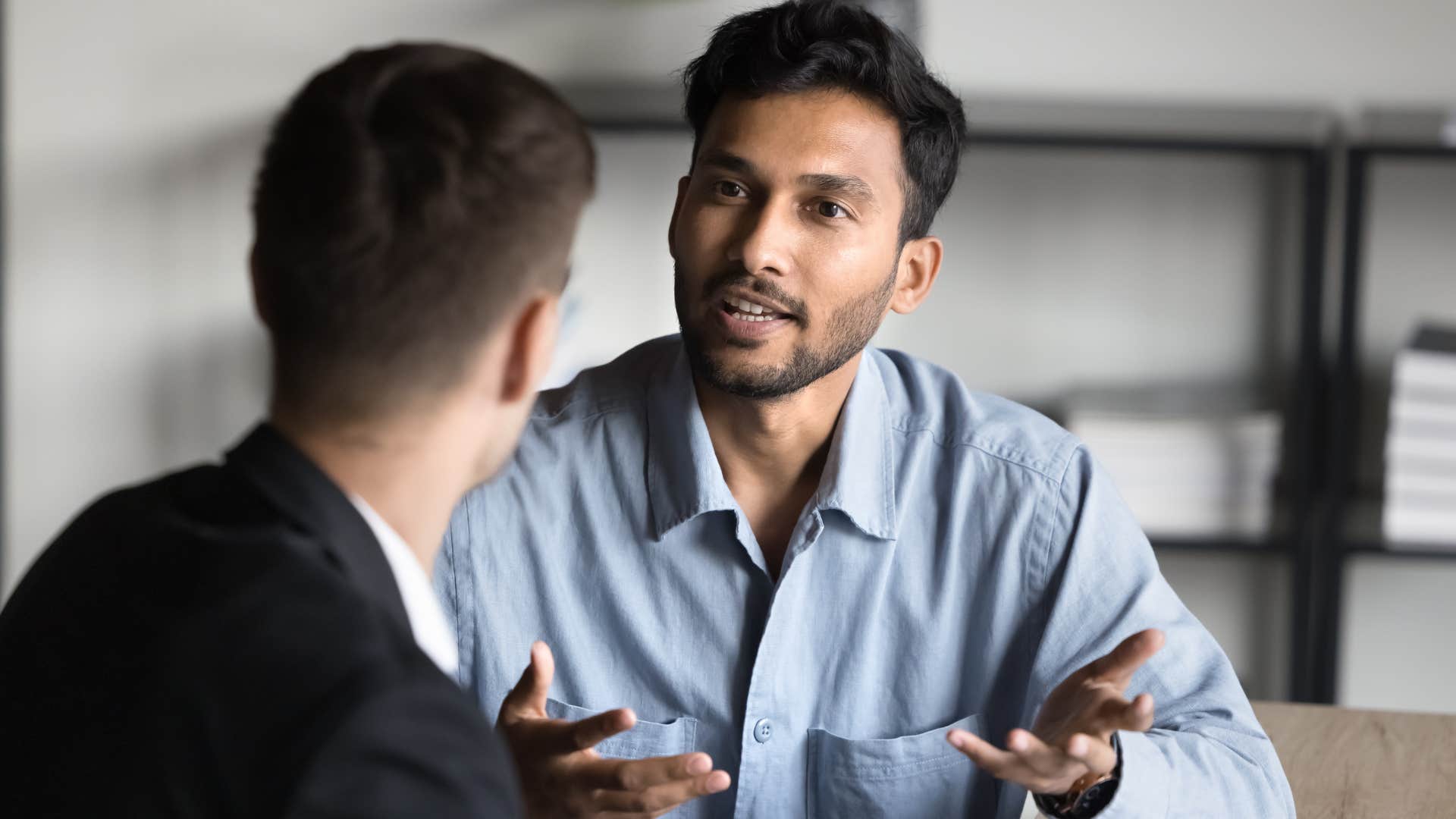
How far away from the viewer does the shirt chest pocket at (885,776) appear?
53.2 inches

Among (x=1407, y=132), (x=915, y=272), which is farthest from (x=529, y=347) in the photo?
(x=1407, y=132)

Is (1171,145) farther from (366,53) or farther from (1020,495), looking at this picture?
(366,53)

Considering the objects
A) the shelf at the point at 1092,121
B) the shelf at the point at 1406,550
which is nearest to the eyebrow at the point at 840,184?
the shelf at the point at 1092,121

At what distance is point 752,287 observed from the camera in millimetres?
1415

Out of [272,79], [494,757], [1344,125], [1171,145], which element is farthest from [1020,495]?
[272,79]

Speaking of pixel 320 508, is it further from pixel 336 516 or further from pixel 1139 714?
pixel 1139 714

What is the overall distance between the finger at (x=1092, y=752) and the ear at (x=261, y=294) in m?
0.67

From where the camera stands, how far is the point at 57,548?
848mm

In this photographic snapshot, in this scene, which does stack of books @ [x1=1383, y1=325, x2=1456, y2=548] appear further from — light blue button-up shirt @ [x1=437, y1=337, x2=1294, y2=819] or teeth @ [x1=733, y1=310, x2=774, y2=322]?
teeth @ [x1=733, y1=310, x2=774, y2=322]

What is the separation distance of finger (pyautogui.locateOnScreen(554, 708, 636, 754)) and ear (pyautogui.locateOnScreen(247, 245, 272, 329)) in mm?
370

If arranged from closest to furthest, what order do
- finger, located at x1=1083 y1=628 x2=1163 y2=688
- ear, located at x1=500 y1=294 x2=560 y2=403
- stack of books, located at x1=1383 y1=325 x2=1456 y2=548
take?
ear, located at x1=500 y1=294 x2=560 y2=403 → finger, located at x1=1083 y1=628 x2=1163 y2=688 → stack of books, located at x1=1383 y1=325 x2=1456 y2=548

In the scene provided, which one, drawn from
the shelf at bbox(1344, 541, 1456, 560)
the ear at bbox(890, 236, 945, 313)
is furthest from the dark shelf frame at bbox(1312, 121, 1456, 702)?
the ear at bbox(890, 236, 945, 313)

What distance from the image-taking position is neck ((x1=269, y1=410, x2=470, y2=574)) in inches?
32.0

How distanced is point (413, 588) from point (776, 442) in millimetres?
704
